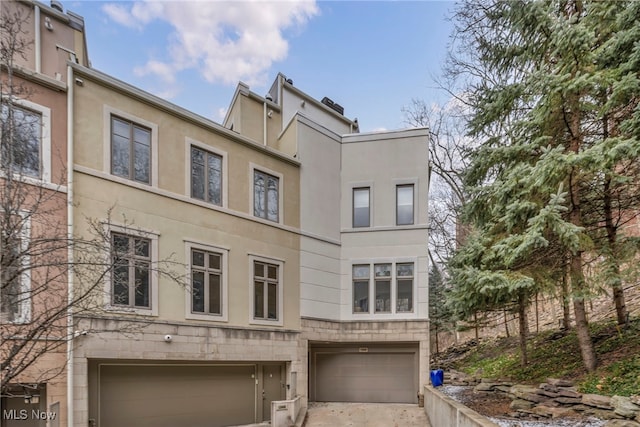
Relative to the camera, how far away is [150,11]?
1132 centimetres

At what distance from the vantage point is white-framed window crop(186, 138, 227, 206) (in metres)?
10.3

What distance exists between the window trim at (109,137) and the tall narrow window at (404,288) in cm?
840

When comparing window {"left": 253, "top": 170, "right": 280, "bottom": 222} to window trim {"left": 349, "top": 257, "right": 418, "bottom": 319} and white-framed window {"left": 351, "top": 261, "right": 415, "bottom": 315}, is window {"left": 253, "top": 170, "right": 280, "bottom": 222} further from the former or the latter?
white-framed window {"left": 351, "top": 261, "right": 415, "bottom": 315}

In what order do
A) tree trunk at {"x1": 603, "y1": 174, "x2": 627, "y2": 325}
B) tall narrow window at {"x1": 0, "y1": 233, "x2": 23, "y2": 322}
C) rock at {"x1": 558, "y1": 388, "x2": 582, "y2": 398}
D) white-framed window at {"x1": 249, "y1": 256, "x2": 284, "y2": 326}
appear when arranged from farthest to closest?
white-framed window at {"x1": 249, "y1": 256, "x2": 284, "y2": 326}, tree trunk at {"x1": 603, "y1": 174, "x2": 627, "y2": 325}, rock at {"x1": 558, "y1": 388, "x2": 582, "y2": 398}, tall narrow window at {"x1": 0, "y1": 233, "x2": 23, "y2": 322}

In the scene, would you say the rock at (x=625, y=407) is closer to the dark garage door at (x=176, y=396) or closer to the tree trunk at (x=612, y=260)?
the tree trunk at (x=612, y=260)

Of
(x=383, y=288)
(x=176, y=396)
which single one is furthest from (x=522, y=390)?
(x=176, y=396)

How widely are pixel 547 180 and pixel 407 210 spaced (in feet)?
19.4

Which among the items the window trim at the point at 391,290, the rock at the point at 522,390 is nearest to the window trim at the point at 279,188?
the window trim at the point at 391,290

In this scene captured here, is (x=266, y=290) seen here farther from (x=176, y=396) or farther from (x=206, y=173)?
(x=206, y=173)

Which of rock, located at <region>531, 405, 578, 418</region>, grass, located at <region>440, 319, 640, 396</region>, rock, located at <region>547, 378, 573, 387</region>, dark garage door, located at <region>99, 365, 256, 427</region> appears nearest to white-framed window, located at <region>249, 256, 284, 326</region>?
dark garage door, located at <region>99, 365, 256, 427</region>

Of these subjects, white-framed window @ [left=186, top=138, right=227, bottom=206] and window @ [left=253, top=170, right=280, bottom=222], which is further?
window @ [left=253, top=170, right=280, bottom=222]

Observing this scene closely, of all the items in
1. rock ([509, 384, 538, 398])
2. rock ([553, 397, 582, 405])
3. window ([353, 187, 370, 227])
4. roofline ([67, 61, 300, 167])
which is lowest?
rock ([509, 384, 538, 398])

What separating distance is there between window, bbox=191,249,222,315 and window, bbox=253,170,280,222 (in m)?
2.03

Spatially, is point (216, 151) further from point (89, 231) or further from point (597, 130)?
point (597, 130)
